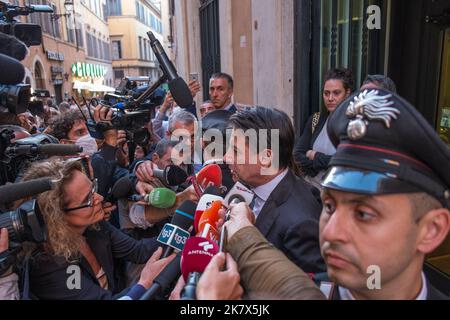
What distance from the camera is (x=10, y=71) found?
→ 1813 mm

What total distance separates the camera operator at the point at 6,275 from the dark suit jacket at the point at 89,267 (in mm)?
156

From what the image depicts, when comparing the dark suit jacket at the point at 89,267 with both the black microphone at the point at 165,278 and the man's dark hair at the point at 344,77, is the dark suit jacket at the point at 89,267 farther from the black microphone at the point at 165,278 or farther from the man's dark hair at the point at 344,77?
the man's dark hair at the point at 344,77

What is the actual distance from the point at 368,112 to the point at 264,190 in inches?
33.3

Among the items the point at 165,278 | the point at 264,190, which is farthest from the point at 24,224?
the point at 264,190

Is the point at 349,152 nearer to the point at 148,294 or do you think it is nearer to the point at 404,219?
the point at 404,219

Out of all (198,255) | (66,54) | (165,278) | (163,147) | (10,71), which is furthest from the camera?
(66,54)

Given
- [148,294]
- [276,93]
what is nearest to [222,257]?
[148,294]

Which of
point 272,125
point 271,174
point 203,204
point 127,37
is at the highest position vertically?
point 127,37

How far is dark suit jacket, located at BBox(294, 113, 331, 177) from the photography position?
304 cm

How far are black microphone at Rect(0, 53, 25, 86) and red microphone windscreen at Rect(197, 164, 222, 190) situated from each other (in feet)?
3.27

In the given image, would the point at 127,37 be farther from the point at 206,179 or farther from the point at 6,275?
the point at 6,275

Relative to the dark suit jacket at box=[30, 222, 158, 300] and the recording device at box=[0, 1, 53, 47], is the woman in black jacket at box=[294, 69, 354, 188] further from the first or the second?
the recording device at box=[0, 1, 53, 47]

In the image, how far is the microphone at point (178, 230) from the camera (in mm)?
1734
